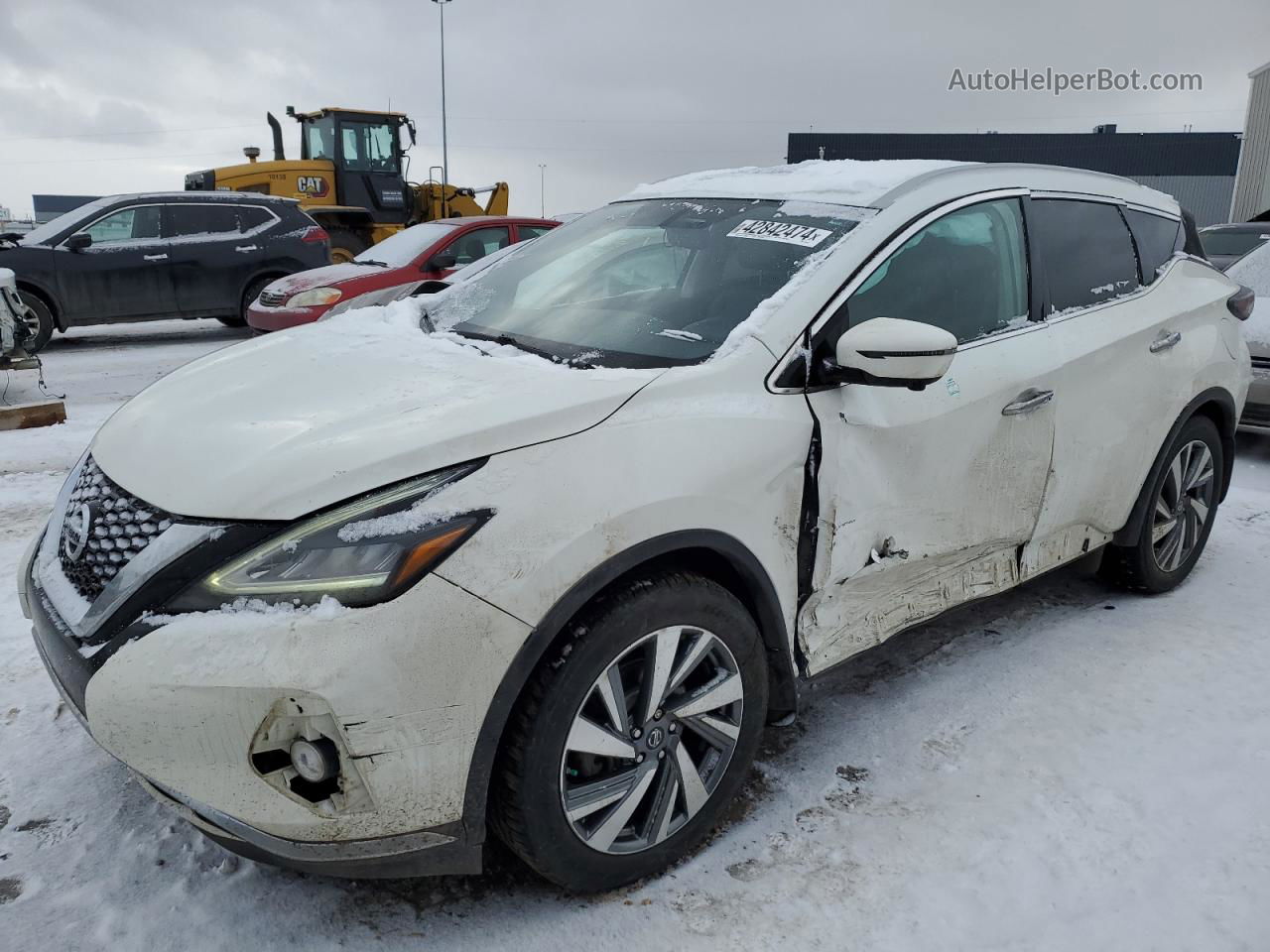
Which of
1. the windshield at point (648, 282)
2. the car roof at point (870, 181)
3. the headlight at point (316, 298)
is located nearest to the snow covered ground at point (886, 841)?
the windshield at point (648, 282)

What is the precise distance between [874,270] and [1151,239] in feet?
6.04

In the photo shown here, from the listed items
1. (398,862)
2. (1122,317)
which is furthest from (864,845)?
(1122,317)

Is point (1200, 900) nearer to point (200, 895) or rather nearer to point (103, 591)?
point (200, 895)

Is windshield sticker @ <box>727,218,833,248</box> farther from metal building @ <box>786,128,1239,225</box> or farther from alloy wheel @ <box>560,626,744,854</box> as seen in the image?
metal building @ <box>786,128,1239,225</box>

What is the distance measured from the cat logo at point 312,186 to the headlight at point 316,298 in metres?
8.03

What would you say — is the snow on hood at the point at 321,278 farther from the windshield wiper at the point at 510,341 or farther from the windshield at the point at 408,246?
the windshield wiper at the point at 510,341

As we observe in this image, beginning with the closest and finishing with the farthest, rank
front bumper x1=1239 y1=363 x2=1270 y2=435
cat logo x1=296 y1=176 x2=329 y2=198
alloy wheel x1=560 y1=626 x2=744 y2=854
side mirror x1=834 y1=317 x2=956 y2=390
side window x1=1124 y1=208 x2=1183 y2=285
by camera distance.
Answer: alloy wheel x1=560 y1=626 x2=744 y2=854
side mirror x1=834 y1=317 x2=956 y2=390
side window x1=1124 y1=208 x2=1183 y2=285
front bumper x1=1239 y1=363 x2=1270 y2=435
cat logo x1=296 y1=176 x2=329 y2=198

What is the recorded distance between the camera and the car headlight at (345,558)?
1.70 m

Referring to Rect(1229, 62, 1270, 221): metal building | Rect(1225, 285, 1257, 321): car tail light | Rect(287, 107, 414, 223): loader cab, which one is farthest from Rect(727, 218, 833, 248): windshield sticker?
Rect(1229, 62, 1270, 221): metal building

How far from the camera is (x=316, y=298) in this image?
9016 millimetres

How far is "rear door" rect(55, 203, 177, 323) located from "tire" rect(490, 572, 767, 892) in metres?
10.6

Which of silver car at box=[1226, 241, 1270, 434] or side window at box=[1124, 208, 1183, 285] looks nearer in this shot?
side window at box=[1124, 208, 1183, 285]

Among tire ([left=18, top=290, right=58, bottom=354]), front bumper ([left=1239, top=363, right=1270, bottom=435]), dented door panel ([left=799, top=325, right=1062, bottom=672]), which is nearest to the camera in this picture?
dented door panel ([left=799, top=325, right=1062, bottom=672])

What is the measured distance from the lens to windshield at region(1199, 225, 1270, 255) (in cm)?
993
